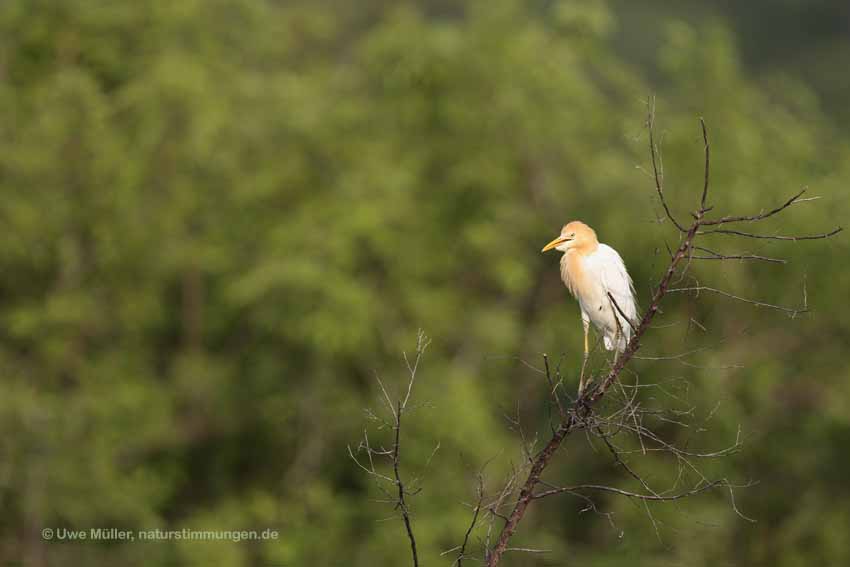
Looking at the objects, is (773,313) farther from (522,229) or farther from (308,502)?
(308,502)

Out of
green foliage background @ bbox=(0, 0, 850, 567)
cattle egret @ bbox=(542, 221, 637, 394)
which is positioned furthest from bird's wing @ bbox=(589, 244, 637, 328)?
green foliage background @ bbox=(0, 0, 850, 567)

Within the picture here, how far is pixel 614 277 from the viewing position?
17.5ft

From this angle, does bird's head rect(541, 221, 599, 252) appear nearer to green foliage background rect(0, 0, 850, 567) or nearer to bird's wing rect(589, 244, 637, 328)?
bird's wing rect(589, 244, 637, 328)

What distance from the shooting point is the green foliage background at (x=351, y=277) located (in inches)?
480

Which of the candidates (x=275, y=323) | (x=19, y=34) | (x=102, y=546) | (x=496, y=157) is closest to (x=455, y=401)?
(x=275, y=323)

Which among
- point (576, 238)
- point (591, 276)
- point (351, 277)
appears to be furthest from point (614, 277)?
point (351, 277)

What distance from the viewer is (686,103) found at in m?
14.1

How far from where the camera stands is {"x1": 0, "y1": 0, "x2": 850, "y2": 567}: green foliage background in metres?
12.2

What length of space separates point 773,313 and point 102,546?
877 centimetres

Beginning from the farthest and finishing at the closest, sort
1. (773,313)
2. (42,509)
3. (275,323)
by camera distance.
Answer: (773,313)
(275,323)
(42,509)

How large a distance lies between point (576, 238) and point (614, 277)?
0.91 feet

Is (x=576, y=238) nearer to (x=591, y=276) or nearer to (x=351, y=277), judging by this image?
(x=591, y=276)

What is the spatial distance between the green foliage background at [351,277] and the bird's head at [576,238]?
22.0ft

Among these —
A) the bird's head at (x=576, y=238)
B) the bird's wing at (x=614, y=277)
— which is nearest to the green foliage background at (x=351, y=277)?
the bird's wing at (x=614, y=277)
